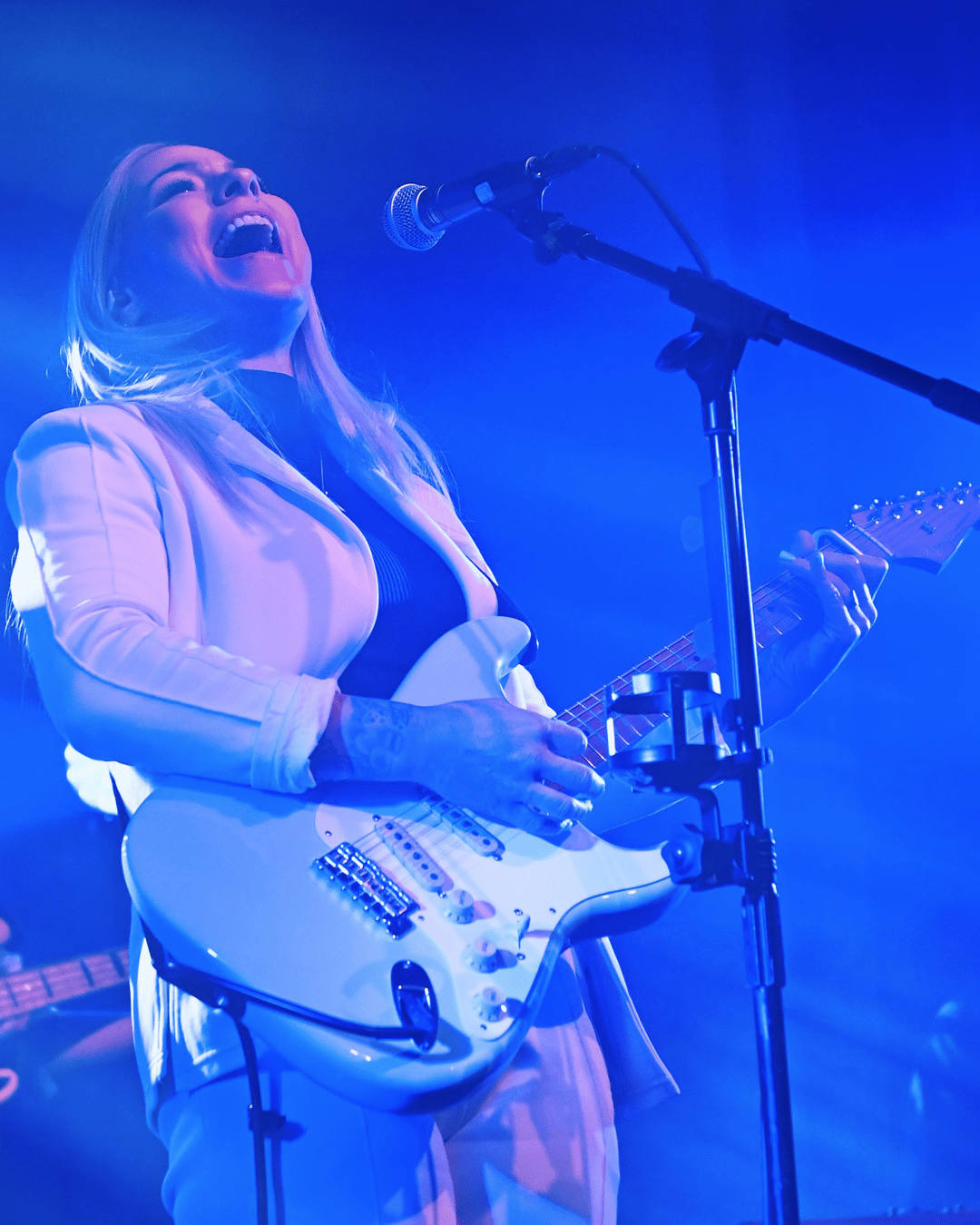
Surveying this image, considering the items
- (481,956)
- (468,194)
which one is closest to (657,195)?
(468,194)

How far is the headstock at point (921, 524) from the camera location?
7.29ft

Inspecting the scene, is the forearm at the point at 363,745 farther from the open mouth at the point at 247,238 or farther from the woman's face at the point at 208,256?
the open mouth at the point at 247,238

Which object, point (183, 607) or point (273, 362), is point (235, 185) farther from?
point (183, 607)

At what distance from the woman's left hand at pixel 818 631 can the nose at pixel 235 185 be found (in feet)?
4.42

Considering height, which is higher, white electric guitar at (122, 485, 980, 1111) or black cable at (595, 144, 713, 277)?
black cable at (595, 144, 713, 277)

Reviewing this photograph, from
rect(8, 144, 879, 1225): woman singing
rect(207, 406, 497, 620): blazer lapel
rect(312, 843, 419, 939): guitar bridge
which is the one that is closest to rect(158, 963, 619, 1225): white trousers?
rect(8, 144, 879, 1225): woman singing

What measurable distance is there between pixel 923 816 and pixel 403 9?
102 inches

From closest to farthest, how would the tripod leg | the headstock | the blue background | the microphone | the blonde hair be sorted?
1. the tripod leg
2. the microphone
3. the blonde hair
4. the headstock
5. the blue background

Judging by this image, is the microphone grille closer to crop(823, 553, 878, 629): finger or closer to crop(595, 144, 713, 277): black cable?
crop(595, 144, 713, 277): black cable

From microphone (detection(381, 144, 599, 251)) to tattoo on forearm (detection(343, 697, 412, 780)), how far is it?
2.60 ft

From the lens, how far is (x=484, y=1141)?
1.36 meters

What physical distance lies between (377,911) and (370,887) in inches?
1.5

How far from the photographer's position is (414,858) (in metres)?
1.39

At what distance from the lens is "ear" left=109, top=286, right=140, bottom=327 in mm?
1972
